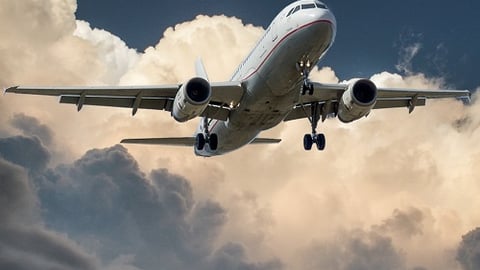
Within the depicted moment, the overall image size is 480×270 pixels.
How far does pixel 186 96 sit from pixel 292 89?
→ 16.3 feet

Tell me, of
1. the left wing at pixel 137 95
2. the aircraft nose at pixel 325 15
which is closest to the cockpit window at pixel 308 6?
the aircraft nose at pixel 325 15

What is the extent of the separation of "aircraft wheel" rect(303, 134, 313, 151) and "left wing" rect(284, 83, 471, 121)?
1204mm

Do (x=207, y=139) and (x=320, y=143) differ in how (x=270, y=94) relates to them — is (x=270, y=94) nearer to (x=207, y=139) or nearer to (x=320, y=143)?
(x=320, y=143)

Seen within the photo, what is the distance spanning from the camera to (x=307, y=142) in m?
37.8

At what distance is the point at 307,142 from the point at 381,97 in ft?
16.5

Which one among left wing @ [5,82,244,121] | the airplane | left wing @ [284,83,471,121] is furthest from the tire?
left wing @ [5,82,244,121]

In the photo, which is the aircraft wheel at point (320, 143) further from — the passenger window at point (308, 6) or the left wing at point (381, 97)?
the passenger window at point (308, 6)

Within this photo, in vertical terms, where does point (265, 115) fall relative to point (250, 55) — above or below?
below

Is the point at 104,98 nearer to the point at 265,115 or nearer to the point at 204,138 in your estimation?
the point at 204,138

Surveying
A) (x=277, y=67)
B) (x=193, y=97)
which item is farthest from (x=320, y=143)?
(x=193, y=97)

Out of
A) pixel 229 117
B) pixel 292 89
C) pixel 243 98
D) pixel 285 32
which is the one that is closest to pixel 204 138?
pixel 229 117

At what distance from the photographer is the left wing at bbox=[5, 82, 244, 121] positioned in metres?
33.9

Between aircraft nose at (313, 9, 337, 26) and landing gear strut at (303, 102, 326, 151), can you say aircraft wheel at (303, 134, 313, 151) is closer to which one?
landing gear strut at (303, 102, 326, 151)

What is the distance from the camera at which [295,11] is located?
3017 centimetres
